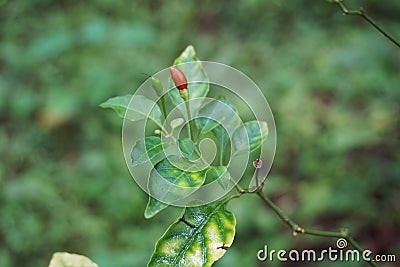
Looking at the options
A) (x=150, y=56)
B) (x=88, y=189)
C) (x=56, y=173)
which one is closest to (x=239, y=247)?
(x=88, y=189)

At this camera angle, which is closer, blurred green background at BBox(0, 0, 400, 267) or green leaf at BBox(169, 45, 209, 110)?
green leaf at BBox(169, 45, 209, 110)

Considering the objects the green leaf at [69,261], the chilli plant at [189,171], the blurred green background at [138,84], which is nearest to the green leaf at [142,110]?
the chilli plant at [189,171]

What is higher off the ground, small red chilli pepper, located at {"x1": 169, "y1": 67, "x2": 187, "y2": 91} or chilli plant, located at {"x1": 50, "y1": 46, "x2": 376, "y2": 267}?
small red chilli pepper, located at {"x1": 169, "y1": 67, "x2": 187, "y2": 91}

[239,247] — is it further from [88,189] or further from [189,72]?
[189,72]

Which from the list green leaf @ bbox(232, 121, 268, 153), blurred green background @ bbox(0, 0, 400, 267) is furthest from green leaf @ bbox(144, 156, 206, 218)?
blurred green background @ bbox(0, 0, 400, 267)

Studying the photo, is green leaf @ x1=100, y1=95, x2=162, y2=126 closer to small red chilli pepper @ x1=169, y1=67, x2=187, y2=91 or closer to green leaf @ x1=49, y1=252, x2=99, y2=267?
small red chilli pepper @ x1=169, y1=67, x2=187, y2=91
